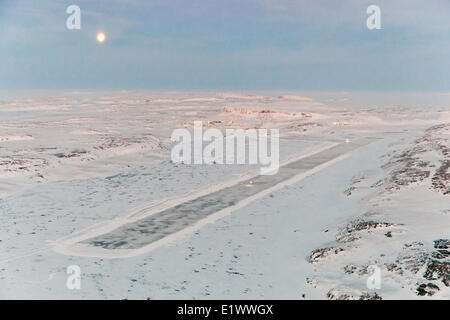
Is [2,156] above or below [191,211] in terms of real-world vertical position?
above

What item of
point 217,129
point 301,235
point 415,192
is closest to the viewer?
point 301,235

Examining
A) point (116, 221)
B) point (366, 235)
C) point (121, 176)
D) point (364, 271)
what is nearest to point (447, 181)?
point (366, 235)

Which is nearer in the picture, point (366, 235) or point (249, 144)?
point (366, 235)

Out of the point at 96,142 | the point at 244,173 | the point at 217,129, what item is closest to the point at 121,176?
the point at 244,173

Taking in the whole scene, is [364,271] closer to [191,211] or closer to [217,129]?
[191,211]

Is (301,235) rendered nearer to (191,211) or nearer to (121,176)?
(191,211)

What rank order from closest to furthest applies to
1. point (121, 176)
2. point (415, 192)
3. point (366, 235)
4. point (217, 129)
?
point (366, 235) → point (415, 192) → point (121, 176) → point (217, 129)
